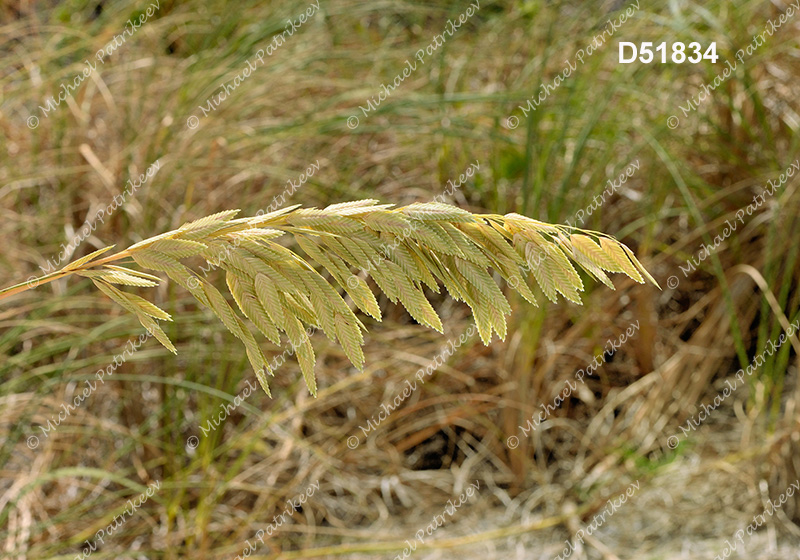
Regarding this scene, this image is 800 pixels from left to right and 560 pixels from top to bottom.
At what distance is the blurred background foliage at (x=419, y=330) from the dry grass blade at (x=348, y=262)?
51.2 inches

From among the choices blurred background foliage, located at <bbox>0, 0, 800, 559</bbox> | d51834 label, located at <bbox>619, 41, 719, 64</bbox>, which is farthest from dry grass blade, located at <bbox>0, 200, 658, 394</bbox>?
d51834 label, located at <bbox>619, 41, 719, 64</bbox>

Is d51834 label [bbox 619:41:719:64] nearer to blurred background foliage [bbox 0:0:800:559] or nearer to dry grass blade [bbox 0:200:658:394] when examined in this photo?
blurred background foliage [bbox 0:0:800:559]

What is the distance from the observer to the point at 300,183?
2680 mm

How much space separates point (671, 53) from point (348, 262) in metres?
2.53

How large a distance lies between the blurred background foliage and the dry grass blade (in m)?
1.30

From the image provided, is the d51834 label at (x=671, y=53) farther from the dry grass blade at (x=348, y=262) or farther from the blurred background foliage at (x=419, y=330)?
the dry grass blade at (x=348, y=262)

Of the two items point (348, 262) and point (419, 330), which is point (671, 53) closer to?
point (419, 330)

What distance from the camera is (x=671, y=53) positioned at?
2.88 m

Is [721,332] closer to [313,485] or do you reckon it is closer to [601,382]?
[601,382]

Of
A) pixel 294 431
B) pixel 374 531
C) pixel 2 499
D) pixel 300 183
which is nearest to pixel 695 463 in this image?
pixel 374 531

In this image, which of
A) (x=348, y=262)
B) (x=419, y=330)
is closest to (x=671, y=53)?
(x=419, y=330)

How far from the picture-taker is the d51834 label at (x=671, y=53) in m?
2.86

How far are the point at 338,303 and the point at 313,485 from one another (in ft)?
5.80

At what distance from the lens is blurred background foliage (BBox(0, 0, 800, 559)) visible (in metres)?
2.21
